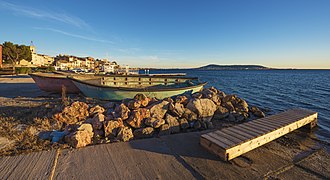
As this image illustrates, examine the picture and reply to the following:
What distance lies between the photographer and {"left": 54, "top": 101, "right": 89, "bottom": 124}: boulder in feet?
16.7

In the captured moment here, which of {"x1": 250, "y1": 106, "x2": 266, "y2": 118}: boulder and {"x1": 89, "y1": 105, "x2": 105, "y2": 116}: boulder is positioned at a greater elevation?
{"x1": 89, "y1": 105, "x2": 105, "y2": 116}: boulder

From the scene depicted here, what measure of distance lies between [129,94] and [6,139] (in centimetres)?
484

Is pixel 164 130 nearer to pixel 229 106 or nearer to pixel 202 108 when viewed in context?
pixel 202 108

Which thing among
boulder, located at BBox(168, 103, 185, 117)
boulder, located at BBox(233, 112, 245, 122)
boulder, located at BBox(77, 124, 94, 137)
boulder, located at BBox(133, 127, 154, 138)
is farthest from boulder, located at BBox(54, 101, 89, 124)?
boulder, located at BBox(233, 112, 245, 122)

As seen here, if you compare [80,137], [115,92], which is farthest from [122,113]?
[115,92]

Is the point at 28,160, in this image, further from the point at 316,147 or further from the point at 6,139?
the point at 316,147

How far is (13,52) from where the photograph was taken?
40.6 metres

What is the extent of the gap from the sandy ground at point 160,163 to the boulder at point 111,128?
603 millimetres

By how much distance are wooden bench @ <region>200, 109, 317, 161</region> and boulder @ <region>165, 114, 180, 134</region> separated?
1.29 meters

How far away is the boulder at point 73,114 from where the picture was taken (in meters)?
5.09

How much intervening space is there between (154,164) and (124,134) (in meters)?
1.52

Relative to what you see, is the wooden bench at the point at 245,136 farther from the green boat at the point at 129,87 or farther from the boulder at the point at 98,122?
the green boat at the point at 129,87

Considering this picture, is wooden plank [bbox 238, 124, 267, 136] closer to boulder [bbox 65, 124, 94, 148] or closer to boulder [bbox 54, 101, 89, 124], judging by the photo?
boulder [bbox 65, 124, 94, 148]

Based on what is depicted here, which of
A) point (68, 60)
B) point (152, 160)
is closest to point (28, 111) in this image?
point (152, 160)
